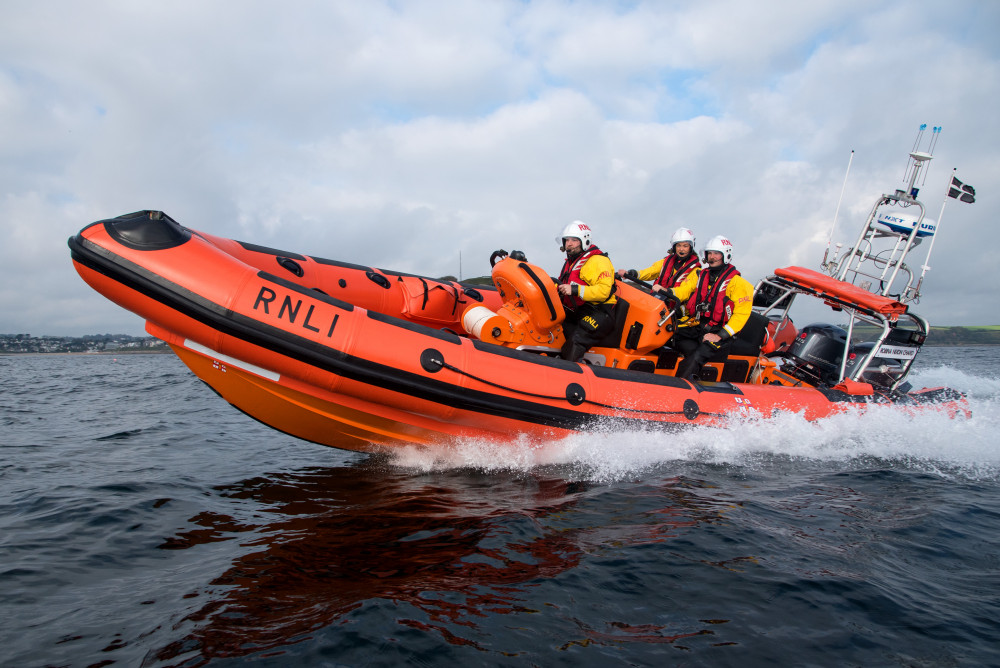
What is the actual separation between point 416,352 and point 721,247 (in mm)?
3153

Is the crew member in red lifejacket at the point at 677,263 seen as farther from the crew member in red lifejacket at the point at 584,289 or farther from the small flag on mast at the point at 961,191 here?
the small flag on mast at the point at 961,191

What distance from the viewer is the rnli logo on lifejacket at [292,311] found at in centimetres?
386

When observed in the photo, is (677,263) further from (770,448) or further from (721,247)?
(770,448)

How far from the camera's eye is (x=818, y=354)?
20.6ft

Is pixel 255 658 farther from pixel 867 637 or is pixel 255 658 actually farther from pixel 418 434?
pixel 418 434

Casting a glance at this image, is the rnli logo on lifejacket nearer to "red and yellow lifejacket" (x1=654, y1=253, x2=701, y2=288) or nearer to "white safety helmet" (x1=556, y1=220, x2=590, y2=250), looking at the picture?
"white safety helmet" (x1=556, y1=220, x2=590, y2=250)

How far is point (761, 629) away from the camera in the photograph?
2219mm

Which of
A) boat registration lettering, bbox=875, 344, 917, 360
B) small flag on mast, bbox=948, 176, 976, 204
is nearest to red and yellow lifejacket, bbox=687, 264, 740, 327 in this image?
boat registration lettering, bbox=875, 344, 917, 360

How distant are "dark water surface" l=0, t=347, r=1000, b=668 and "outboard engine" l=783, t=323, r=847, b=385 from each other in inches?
42.2

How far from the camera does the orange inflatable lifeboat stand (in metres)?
3.81

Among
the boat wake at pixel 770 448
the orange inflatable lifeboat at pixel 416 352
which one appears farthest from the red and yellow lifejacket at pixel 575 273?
the boat wake at pixel 770 448

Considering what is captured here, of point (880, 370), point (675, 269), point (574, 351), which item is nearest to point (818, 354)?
point (880, 370)

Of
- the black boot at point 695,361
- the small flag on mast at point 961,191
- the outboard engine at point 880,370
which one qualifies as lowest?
the black boot at point 695,361

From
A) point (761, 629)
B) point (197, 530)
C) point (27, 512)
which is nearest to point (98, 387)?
point (27, 512)
